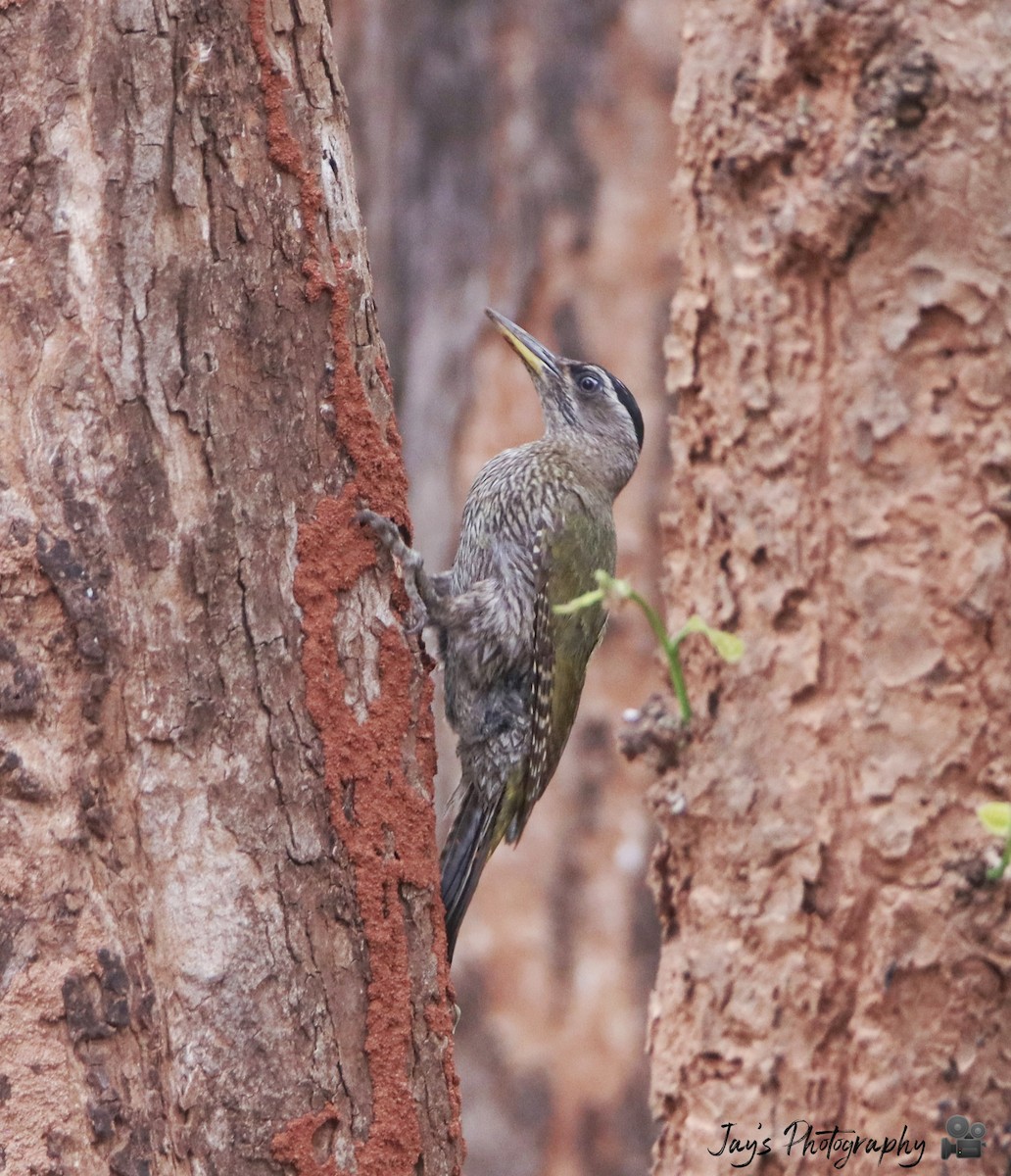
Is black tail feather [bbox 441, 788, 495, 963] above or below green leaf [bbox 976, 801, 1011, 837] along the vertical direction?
below

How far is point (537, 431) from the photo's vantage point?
4.93 meters

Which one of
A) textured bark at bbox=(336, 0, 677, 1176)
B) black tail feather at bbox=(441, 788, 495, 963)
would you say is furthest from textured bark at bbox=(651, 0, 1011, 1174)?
textured bark at bbox=(336, 0, 677, 1176)

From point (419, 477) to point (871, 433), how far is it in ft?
12.5

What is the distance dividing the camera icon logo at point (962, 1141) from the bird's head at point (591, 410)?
2771 mm

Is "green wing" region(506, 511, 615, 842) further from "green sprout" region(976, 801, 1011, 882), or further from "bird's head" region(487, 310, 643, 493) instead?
"green sprout" region(976, 801, 1011, 882)

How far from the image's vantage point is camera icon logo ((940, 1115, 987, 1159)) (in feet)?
4.45

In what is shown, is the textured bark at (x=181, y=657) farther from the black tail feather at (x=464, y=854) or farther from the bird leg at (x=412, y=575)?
the black tail feather at (x=464, y=854)

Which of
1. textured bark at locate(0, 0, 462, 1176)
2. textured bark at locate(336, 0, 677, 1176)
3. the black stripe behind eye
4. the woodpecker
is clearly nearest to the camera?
textured bark at locate(0, 0, 462, 1176)

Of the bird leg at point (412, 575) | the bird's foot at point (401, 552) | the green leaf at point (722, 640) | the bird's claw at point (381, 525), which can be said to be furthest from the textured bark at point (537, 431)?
the green leaf at point (722, 640)

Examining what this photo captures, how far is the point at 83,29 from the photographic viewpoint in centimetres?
220

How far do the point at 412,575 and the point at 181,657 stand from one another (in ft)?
2.12

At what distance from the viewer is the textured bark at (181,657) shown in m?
2.12

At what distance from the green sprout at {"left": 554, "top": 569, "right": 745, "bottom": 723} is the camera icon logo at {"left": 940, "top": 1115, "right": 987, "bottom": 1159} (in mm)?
424

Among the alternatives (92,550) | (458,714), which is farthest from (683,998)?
(458,714)
